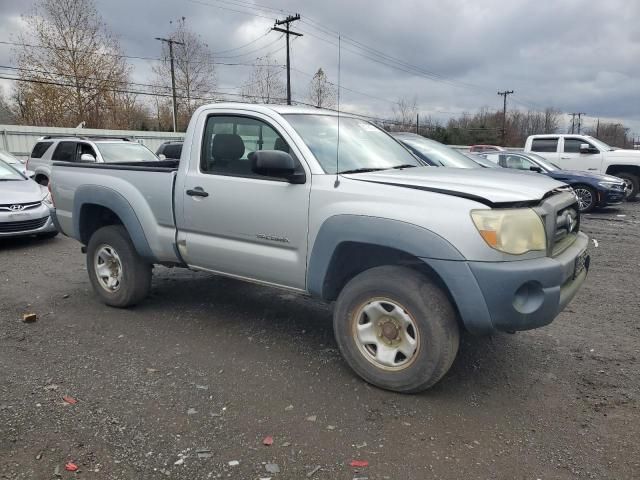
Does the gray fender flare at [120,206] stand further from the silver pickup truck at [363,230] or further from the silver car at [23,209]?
the silver car at [23,209]

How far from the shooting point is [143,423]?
3070 mm

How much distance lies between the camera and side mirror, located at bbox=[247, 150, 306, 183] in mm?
3504

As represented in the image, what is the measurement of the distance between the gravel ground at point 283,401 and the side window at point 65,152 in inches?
346

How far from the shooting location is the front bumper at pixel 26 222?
7992 mm

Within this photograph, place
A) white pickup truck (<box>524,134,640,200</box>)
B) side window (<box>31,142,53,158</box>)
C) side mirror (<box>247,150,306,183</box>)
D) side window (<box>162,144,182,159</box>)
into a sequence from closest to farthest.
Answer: side mirror (<box>247,150,306,183</box>) → side window (<box>162,144,182,159</box>) → side window (<box>31,142,53,158</box>) → white pickup truck (<box>524,134,640,200</box>)

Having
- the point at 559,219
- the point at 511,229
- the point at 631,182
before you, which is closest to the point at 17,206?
the point at 511,229

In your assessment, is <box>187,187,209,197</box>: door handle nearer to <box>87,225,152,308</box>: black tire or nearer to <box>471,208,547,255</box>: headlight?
<box>87,225,152,308</box>: black tire

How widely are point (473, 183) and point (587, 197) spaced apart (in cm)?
1121

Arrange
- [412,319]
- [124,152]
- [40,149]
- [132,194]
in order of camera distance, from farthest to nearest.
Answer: [40,149]
[124,152]
[132,194]
[412,319]

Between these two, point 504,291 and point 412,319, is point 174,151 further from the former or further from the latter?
point 504,291

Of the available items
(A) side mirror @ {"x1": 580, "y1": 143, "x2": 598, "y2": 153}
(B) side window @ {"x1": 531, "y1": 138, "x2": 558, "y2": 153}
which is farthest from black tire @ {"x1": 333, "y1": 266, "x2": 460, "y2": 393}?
(B) side window @ {"x1": 531, "y1": 138, "x2": 558, "y2": 153}

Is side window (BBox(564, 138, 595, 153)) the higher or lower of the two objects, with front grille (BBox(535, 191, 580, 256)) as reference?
higher

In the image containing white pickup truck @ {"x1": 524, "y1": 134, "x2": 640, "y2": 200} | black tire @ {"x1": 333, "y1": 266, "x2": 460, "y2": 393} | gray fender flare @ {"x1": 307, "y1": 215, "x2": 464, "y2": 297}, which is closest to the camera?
gray fender flare @ {"x1": 307, "y1": 215, "x2": 464, "y2": 297}

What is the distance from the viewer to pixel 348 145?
13.5 feet
